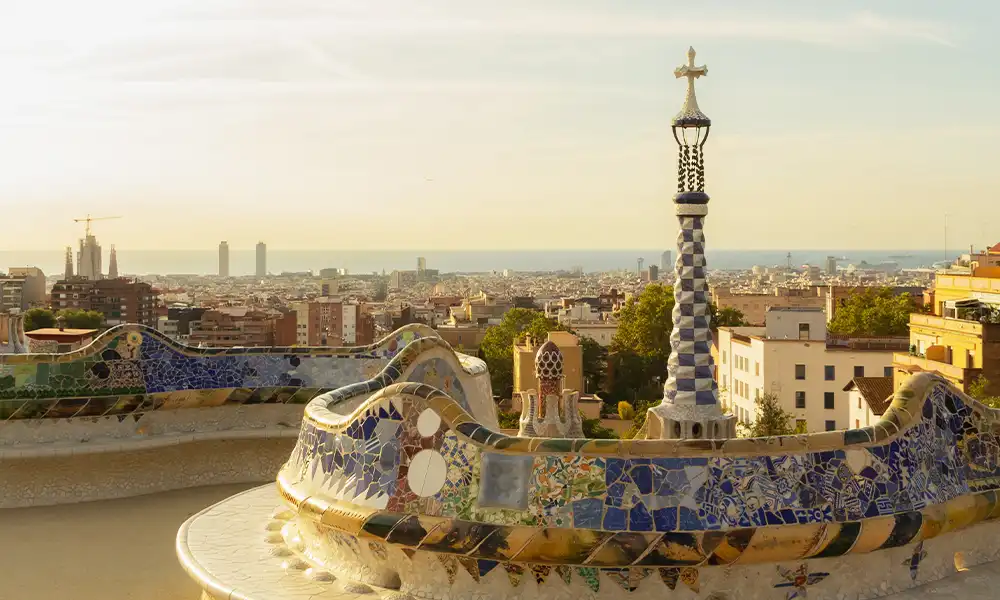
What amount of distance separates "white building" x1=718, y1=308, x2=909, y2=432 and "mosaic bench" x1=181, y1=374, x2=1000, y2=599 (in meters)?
29.8

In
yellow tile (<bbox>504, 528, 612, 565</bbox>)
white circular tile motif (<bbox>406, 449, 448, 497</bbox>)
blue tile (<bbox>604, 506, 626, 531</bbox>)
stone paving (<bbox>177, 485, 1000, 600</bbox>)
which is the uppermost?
white circular tile motif (<bbox>406, 449, 448, 497</bbox>)

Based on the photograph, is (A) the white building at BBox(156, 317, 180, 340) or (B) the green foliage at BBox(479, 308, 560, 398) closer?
(B) the green foliage at BBox(479, 308, 560, 398)

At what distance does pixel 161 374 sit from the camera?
11039 millimetres

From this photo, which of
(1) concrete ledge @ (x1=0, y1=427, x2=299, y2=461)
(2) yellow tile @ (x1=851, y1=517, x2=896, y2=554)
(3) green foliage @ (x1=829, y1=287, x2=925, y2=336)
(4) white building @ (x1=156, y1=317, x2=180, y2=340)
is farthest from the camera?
(4) white building @ (x1=156, y1=317, x2=180, y2=340)

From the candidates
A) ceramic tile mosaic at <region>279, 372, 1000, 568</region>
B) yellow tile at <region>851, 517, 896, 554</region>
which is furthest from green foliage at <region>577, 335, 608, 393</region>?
yellow tile at <region>851, 517, 896, 554</region>

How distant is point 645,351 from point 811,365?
649 inches

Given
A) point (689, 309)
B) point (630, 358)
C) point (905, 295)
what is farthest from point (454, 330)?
point (689, 309)

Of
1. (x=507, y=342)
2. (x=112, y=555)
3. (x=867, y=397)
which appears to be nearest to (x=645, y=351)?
(x=507, y=342)

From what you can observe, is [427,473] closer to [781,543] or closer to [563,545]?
[563,545]

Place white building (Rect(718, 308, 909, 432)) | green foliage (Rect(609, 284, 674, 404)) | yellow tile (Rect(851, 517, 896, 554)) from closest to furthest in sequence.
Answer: yellow tile (Rect(851, 517, 896, 554)) → white building (Rect(718, 308, 909, 432)) → green foliage (Rect(609, 284, 674, 404))

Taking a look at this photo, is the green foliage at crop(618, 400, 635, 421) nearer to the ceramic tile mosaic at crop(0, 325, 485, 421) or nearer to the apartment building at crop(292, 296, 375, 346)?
the ceramic tile mosaic at crop(0, 325, 485, 421)

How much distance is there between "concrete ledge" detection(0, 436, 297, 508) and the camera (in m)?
10.1

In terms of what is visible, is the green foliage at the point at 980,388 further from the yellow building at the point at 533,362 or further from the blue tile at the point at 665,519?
the blue tile at the point at 665,519

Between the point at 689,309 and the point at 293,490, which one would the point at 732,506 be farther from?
the point at 689,309
